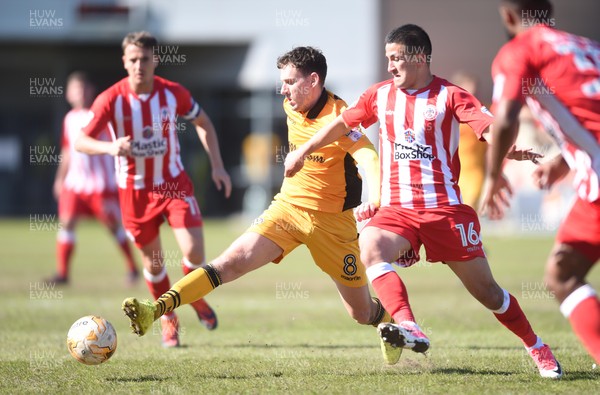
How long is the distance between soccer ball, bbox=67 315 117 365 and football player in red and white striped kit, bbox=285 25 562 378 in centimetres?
159

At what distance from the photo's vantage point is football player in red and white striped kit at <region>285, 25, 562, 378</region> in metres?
5.57

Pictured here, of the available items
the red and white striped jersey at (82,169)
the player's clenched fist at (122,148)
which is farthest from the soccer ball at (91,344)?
the red and white striped jersey at (82,169)

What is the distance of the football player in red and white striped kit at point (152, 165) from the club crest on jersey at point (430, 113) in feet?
7.41

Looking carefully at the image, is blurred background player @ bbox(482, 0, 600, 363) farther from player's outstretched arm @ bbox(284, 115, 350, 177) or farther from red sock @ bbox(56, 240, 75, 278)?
red sock @ bbox(56, 240, 75, 278)

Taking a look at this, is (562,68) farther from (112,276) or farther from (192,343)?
(112,276)

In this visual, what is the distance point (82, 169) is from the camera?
41.1ft

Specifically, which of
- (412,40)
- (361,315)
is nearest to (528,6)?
(412,40)

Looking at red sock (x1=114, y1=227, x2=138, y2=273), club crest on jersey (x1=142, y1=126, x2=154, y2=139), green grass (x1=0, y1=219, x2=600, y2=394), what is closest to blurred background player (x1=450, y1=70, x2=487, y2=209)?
green grass (x1=0, y1=219, x2=600, y2=394)

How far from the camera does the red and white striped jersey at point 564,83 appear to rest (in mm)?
4590

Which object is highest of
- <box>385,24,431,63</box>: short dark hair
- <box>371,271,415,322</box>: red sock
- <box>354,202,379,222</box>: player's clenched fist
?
<box>385,24,431,63</box>: short dark hair

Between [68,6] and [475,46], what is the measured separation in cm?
1270

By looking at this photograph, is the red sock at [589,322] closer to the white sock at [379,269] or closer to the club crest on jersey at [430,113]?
the white sock at [379,269]

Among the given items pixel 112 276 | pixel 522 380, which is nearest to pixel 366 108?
pixel 522 380

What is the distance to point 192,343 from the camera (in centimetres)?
A: 750
